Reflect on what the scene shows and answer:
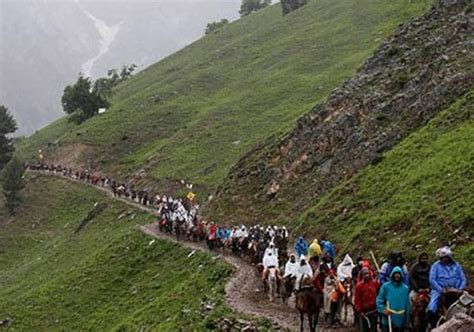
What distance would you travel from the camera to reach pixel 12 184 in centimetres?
7625

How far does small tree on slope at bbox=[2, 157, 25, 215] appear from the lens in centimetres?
7593

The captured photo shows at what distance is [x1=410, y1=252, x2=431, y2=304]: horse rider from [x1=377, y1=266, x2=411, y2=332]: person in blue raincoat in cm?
72

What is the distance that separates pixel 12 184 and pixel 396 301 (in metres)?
65.0

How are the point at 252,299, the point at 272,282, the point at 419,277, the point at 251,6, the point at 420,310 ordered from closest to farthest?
the point at 420,310 → the point at 419,277 → the point at 272,282 → the point at 252,299 → the point at 251,6

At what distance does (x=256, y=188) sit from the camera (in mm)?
49688

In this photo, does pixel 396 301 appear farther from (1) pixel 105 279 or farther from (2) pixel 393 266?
(1) pixel 105 279

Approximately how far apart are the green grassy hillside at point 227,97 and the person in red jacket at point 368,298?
42.7 m

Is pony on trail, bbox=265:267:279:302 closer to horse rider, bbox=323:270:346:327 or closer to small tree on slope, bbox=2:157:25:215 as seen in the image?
horse rider, bbox=323:270:346:327

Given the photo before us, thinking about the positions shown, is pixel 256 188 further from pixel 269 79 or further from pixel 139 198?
pixel 269 79

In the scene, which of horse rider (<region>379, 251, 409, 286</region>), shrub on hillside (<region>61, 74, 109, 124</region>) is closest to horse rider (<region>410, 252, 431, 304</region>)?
horse rider (<region>379, 251, 409, 286</region>)

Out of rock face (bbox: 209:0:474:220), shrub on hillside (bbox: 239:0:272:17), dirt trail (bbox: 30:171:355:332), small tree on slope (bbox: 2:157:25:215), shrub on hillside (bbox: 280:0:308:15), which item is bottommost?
dirt trail (bbox: 30:171:355:332)

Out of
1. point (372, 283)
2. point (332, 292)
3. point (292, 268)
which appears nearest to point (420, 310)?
point (372, 283)

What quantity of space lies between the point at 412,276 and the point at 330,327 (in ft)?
15.7

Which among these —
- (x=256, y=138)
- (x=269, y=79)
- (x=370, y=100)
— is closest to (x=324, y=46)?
(x=269, y=79)
